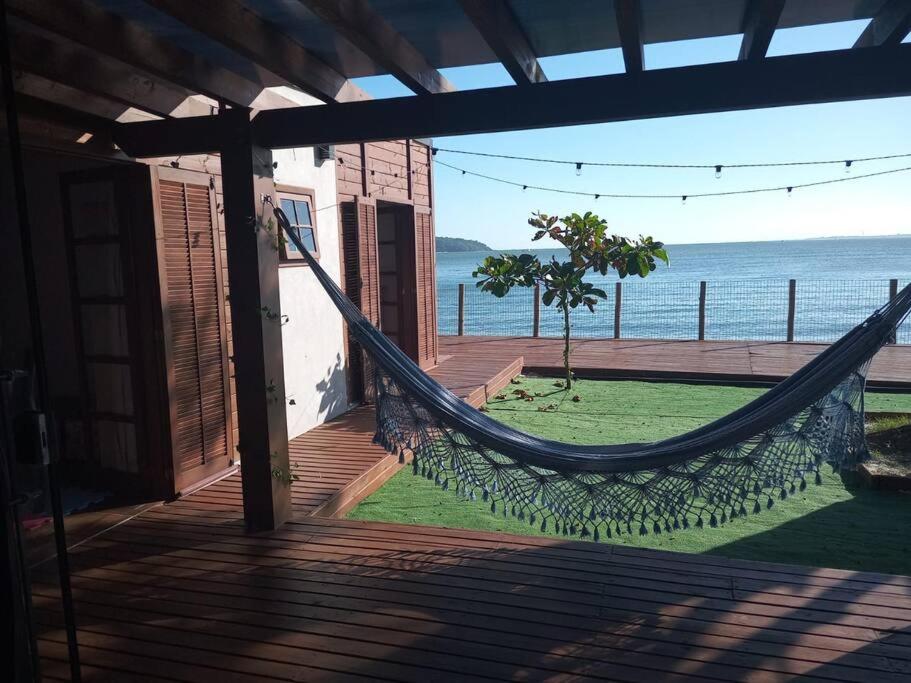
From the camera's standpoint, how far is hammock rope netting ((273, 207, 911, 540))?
222cm

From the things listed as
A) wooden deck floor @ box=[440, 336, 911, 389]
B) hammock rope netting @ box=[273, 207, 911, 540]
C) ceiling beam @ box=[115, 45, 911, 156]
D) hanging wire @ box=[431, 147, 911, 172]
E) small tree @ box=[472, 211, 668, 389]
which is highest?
hanging wire @ box=[431, 147, 911, 172]

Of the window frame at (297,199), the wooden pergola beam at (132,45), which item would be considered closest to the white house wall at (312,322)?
the window frame at (297,199)

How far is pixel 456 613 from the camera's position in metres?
2.09

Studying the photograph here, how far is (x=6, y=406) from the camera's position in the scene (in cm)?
96

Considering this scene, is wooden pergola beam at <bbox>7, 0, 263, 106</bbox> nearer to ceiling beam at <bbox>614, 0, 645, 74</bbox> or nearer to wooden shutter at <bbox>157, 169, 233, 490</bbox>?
wooden shutter at <bbox>157, 169, 233, 490</bbox>

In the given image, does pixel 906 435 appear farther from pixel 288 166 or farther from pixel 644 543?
pixel 288 166

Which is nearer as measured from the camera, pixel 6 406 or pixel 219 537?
pixel 6 406

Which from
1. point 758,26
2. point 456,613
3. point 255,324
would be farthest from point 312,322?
point 758,26

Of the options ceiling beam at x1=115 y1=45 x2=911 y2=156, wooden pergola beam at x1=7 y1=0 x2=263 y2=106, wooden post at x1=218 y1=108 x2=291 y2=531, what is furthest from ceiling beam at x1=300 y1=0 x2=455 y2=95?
wooden post at x1=218 y1=108 x2=291 y2=531

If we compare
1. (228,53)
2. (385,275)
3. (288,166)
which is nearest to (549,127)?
(228,53)

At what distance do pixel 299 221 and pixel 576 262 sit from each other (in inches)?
118

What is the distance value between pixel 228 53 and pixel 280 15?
0.38 m

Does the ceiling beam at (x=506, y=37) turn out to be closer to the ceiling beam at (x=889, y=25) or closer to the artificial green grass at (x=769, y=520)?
the ceiling beam at (x=889, y=25)

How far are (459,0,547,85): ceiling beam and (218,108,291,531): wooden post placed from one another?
1.04 meters
